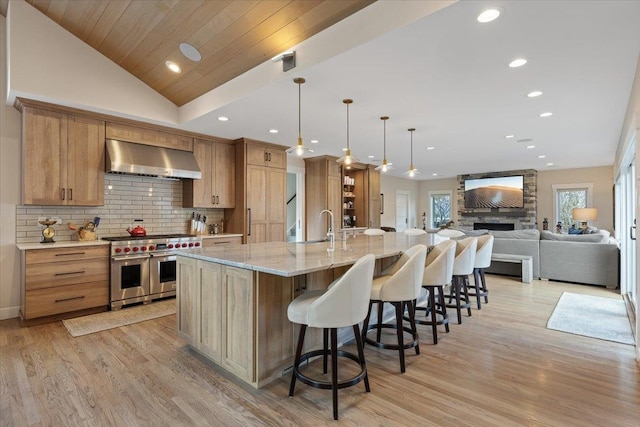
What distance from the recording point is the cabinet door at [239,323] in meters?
2.22

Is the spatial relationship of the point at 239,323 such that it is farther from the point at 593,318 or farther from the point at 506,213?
the point at 506,213

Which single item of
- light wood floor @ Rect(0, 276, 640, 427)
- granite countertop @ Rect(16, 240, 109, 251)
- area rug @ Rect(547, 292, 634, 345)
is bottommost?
light wood floor @ Rect(0, 276, 640, 427)

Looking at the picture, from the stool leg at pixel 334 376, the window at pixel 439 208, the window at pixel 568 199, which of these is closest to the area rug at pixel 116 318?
the stool leg at pixel 334 376

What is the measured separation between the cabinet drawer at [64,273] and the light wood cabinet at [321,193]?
13.6 feet

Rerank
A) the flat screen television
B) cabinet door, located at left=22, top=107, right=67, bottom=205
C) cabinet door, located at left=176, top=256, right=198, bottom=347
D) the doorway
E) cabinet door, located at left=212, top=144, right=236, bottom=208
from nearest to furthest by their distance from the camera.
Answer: cabinet door, located at left=176, top=256, right=198, bottom=347 → cabinet door, located at left=22, top=107, right=67, bottom=205 → cabinet door, located at left=212, top=144, right=236, bottom=208 → the flat screen television → the doorway

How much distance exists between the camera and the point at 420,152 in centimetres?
670

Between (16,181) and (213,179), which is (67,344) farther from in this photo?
(213,179)

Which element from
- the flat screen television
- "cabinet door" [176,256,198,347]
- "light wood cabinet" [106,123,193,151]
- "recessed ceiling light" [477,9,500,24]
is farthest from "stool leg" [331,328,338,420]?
the flat screen television

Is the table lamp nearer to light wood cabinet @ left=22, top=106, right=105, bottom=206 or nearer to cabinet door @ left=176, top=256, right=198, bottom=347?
cabinet door @ left=176, top=256, right=198, bottom=347

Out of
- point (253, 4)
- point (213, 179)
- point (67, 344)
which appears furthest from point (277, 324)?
point (213, 179)

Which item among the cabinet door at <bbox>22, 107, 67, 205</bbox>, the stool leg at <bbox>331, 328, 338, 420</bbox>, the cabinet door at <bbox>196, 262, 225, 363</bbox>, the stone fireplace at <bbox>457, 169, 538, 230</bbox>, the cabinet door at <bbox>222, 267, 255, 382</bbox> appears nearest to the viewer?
the stool leg at <bbox>331, 328, 338, 420</bbox>

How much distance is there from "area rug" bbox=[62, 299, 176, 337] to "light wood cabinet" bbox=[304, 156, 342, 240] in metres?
3.64

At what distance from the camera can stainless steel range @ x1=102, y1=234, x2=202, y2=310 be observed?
13.5 ft

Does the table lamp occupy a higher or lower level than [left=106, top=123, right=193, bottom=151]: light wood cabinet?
lower
